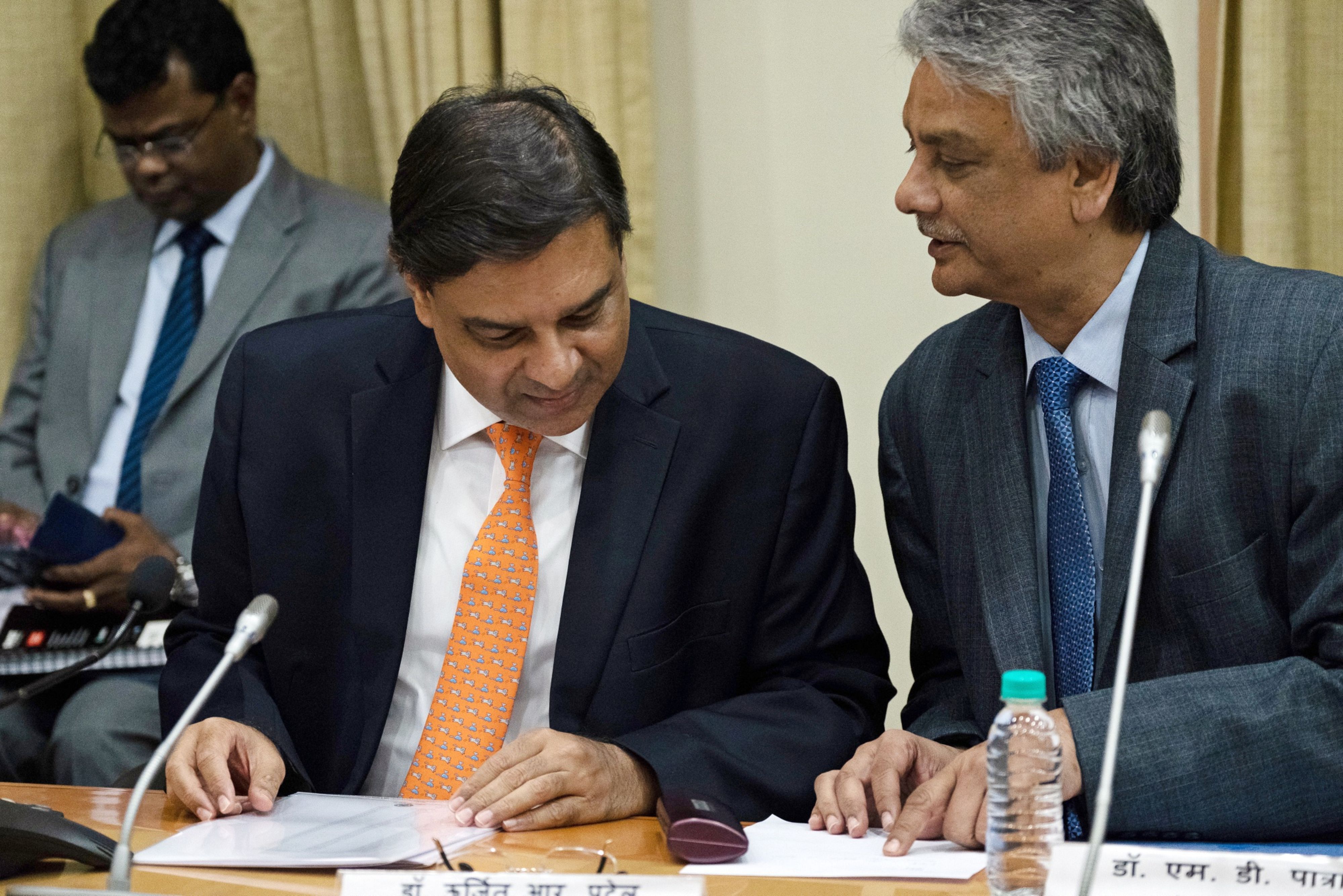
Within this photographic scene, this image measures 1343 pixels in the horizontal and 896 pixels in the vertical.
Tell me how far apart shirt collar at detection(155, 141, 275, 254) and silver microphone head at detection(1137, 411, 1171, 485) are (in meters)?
2.49

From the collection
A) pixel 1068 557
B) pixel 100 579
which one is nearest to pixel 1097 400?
pixel 1068 557

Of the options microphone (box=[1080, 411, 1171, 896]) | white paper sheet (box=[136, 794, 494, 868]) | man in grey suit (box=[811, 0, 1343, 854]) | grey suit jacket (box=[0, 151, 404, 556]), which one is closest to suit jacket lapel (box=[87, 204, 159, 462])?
grey suit jacket (box=[0, 151, 404, 556])

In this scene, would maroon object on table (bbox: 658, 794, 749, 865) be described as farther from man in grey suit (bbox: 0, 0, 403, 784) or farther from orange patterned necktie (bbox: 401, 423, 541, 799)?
man in grey suit (bbox: 0, 0, 403, 784)

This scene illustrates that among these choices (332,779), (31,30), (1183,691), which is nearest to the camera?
(1183,691)

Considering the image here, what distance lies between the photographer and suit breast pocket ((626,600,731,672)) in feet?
6.25

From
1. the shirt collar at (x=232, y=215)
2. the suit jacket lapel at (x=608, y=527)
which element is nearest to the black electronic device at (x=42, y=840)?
the suit jacket lapel at (x=608, y=527)

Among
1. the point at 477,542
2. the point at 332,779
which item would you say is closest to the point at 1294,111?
the point at 477,542

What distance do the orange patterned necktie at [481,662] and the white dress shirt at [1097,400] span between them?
2.21 ft

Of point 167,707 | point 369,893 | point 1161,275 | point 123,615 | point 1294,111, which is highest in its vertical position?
point 1294,111

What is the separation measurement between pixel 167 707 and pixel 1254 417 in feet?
4.70

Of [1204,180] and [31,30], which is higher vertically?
[31,30]

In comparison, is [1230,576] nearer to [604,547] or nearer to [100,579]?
[604,547]

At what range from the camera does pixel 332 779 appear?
1.95 m

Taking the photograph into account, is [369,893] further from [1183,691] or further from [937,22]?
[937,22]
